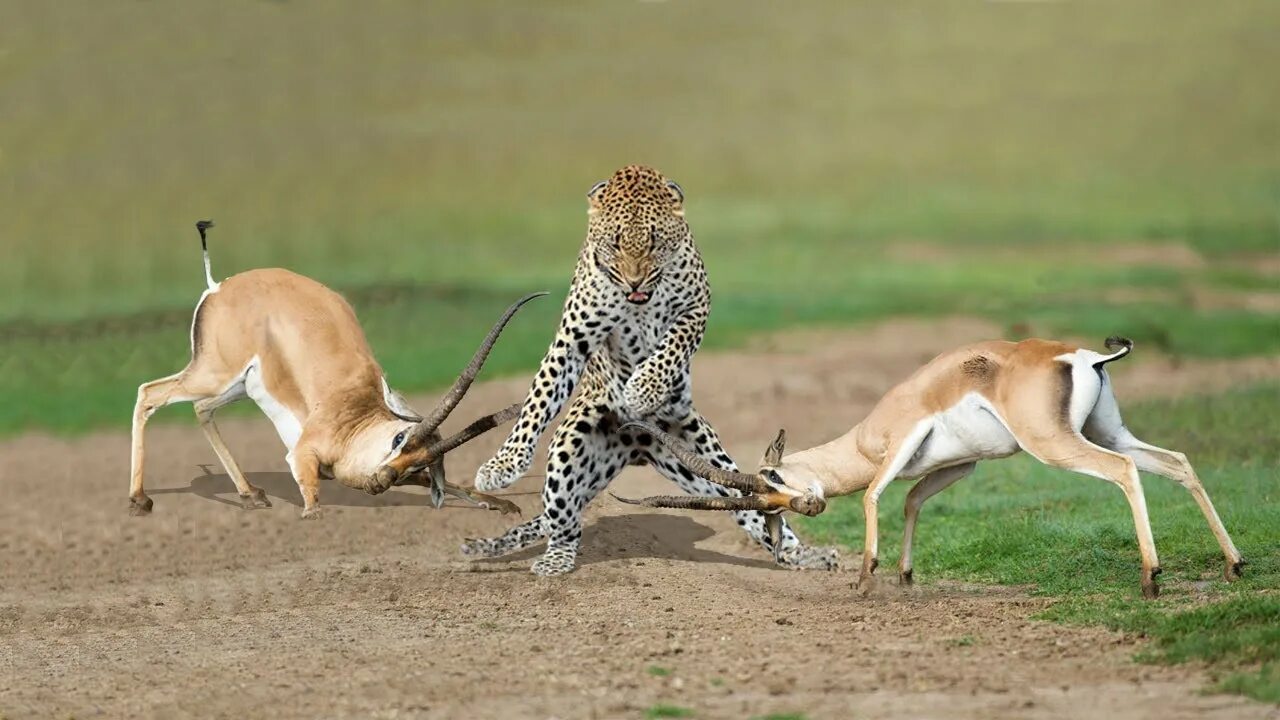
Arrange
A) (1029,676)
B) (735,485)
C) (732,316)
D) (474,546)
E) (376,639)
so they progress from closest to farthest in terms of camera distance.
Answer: (1029,676), (376,639), (735,485), (474,546), (732,316)

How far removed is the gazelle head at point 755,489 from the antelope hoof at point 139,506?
511 centimetres

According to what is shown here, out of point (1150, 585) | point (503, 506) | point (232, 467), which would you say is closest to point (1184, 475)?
point (1150, 585)

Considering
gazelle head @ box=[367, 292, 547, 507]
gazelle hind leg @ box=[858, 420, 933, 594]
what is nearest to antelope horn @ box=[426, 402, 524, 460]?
gazelle head @ box=[367, 292, 547, 507]

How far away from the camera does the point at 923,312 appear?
27.2m

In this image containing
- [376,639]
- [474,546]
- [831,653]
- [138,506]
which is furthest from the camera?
[138,506]

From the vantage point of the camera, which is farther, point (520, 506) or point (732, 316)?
point (732, 316)

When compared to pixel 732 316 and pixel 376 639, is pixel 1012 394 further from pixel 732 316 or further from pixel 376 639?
pixel 732 316

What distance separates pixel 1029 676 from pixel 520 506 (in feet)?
22.2

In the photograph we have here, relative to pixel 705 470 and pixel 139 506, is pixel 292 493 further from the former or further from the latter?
pixel 705 470

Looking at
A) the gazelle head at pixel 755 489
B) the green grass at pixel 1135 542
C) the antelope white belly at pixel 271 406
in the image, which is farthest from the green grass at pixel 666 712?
the antelope white belly at pixel 271 406

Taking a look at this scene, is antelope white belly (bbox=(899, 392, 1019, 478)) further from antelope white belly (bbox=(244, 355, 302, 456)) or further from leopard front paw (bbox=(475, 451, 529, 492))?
antelope white belly (bbox=(244, 355, 302, 456))

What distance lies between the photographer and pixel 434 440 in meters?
11.9

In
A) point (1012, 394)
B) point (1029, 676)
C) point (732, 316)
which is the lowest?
point (1029, 676)

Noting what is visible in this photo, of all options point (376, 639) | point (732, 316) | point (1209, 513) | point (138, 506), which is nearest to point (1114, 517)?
point (1209, 513)
